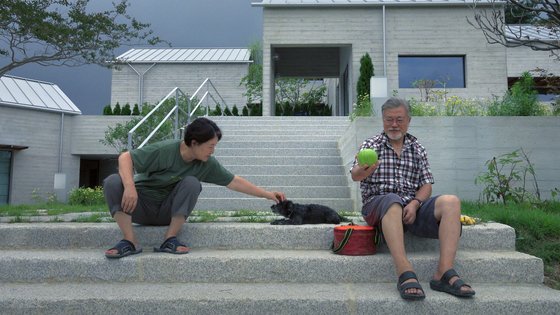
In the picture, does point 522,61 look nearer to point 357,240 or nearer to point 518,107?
point 518,107

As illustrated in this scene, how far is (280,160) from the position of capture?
6559 mm

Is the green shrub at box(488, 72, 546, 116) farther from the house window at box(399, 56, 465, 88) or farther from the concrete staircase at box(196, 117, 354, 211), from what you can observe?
the house window at box(399, 56, 465, 88)

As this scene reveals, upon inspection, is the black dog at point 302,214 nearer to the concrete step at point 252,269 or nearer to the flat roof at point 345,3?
the concrete step at point 252,269

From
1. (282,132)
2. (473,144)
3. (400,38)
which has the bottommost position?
(473,144)

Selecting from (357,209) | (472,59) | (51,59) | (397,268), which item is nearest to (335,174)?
(357,209)

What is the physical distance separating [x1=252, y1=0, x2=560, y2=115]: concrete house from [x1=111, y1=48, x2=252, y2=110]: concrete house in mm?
8465

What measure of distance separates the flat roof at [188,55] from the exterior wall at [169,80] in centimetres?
23

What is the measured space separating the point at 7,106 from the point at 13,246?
556 inches

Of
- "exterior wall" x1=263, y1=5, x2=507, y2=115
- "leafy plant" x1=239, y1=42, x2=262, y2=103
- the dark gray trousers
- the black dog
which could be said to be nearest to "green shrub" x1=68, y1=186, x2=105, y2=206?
"exterior wall" x1=263, y1=5, x2=507, y2=115

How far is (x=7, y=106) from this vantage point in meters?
15.1

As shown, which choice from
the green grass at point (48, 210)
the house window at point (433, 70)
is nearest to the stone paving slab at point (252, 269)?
the green grass at point (48, 210)

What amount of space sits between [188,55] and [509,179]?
18985mm

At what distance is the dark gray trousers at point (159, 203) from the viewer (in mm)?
2885

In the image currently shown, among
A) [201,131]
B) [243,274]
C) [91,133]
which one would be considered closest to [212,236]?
[243,274]
